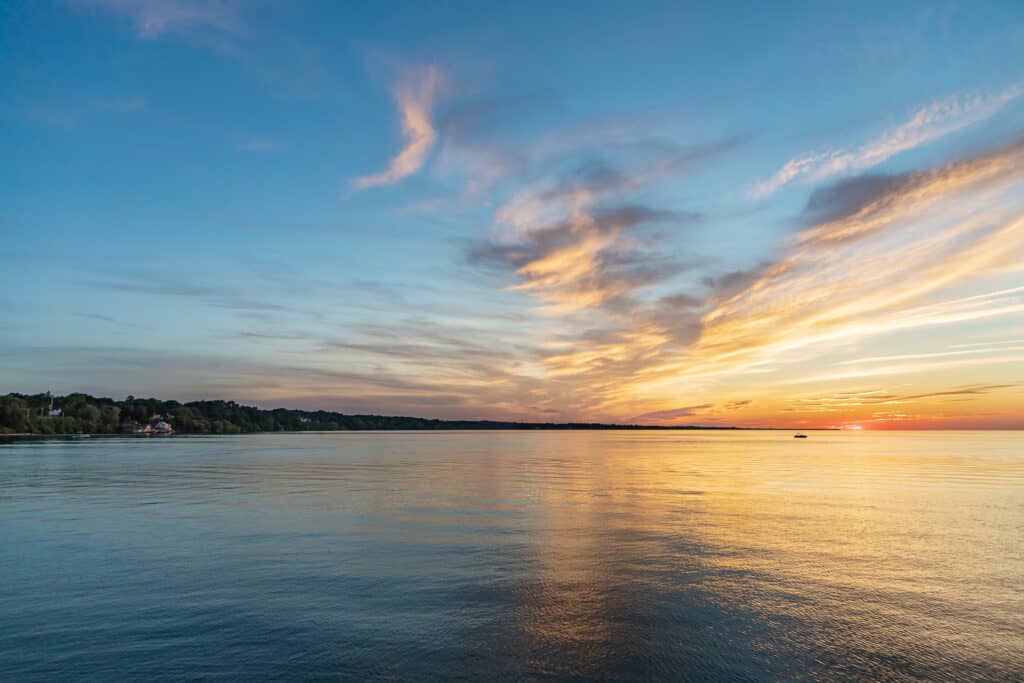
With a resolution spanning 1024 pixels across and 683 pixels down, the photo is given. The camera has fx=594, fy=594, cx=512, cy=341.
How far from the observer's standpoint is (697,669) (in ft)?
43.7

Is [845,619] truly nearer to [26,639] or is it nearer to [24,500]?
[26,639]

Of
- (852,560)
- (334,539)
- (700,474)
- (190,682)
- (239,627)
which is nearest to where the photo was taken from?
(190,682)

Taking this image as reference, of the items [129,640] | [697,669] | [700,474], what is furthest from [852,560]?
[700,474]

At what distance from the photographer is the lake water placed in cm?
1356

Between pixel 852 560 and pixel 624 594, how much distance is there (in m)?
11.3

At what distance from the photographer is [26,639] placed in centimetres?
1461

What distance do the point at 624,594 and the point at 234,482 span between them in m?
45.3

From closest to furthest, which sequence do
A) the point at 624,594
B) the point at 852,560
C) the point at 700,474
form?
the point at 624,594 < the point at 852,560 < the point at 700,474

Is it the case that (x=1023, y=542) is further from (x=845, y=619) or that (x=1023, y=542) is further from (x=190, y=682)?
(x=190, y=682)

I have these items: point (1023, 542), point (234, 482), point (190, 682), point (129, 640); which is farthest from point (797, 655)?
point (234, 482)

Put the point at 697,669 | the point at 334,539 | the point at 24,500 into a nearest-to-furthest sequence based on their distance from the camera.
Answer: the point at 697,669, the point at 334,539, the point at 24,500

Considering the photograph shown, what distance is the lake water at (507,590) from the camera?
13562mm

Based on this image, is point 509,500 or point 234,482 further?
point 234,482

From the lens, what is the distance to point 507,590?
19.0m
